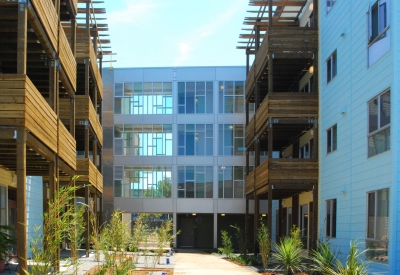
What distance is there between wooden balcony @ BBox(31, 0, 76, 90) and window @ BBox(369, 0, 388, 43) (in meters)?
9.09

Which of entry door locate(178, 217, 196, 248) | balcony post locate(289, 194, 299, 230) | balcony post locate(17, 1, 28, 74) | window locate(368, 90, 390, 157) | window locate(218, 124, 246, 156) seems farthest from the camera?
entry door locate(178, 217, 196, 248)

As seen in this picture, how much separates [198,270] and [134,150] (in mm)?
Answer: 19374

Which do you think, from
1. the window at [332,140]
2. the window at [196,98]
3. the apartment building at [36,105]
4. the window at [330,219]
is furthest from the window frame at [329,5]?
the window at [196,98]

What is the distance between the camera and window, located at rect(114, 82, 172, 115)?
39.5 meters

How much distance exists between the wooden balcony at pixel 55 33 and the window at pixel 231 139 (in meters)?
20.4

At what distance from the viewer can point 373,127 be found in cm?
1623

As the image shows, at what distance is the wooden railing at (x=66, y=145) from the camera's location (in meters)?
16.8

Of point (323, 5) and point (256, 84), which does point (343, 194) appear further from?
point (256, 84)

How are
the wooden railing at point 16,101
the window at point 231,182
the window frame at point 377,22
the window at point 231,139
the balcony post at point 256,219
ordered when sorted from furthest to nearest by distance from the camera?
the window at point 231,139 < the window at point 231,182 < the balcony post at point 256,219 < the window frame at point 377,22 < the wooden railing at point 16,101

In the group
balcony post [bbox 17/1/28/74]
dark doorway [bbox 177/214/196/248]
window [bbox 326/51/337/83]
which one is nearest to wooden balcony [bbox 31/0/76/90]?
balcony post [bbox 17/1/28/74]

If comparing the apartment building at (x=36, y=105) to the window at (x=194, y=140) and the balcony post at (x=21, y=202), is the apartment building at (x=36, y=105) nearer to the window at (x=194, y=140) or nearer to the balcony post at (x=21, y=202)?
the balcony post at (x=21, y=202)

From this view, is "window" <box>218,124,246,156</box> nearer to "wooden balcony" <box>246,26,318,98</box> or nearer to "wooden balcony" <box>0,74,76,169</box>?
"wooden balcony" <box>246,26,318,98</box>

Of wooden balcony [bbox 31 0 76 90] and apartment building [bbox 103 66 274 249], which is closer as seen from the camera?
wooden balcony [bbox 31 0 76 90]

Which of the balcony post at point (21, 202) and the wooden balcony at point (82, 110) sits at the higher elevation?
the wooden balcony at point (82, 110)
